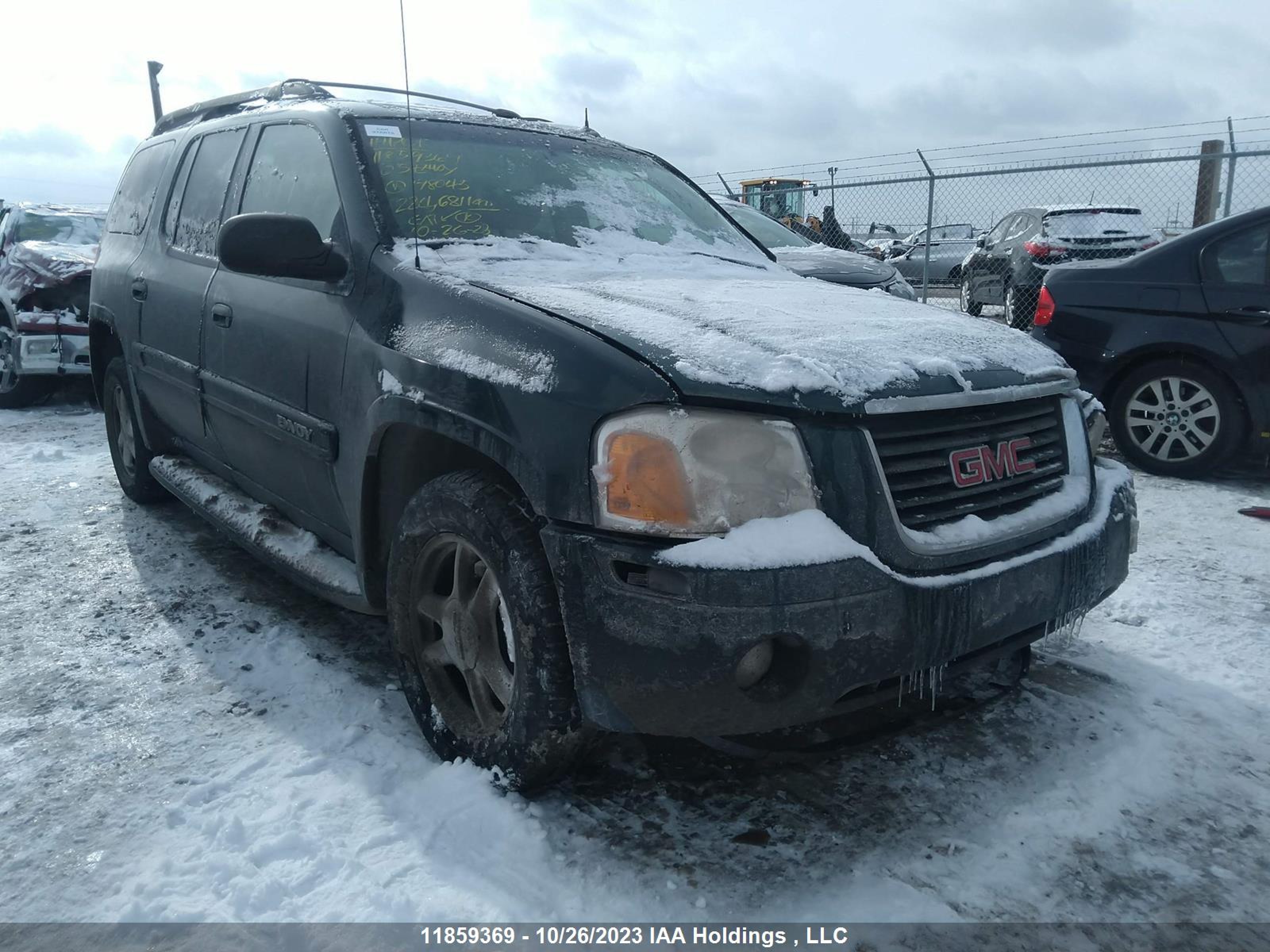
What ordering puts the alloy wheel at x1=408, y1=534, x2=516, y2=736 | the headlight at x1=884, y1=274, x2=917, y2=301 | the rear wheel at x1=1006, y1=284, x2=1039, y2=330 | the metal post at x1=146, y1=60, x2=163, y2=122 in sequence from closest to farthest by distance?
the alloy wheel at x1=408, y1=534, x2=516, y2=736, the headlight at x1=884, y1=274, x2=917, y2=301, the rear wheel at x1=1006, y1=284, x2=1039, y2=330, the metal post at x1=146, y1=60, x2=163, y2=122

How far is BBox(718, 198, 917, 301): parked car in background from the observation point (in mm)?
6992

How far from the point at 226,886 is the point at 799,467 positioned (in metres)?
1.52

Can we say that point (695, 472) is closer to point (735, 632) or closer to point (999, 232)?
point (735, 632)

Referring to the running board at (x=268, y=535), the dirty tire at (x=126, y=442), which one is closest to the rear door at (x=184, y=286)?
the running board at (x=268, y=535)

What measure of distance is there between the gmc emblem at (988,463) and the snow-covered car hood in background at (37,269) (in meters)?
7.98

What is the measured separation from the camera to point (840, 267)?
7.08 m

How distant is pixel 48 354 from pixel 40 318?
313 mm

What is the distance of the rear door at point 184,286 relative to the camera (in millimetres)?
3871

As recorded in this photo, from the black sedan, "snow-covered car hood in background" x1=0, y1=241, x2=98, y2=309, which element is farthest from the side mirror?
"snow-covered car hood in background" x1=0, y1=241, x2=98, y2=309

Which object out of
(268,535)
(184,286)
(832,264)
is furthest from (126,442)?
(832,264)

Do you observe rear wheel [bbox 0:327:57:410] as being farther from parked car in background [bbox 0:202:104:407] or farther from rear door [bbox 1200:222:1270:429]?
rear door [bbox 1200:222:1270:429]

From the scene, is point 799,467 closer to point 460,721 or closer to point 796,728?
point 796,728

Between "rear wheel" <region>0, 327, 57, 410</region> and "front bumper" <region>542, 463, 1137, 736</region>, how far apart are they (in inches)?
322

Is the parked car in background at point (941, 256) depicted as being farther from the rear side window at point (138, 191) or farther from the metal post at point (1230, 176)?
the rear side window at point (138, 191)
